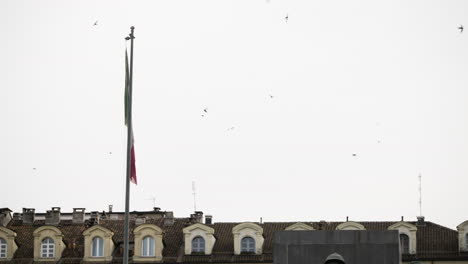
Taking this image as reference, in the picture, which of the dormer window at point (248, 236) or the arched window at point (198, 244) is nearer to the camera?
the dormer window at point (248, 236)

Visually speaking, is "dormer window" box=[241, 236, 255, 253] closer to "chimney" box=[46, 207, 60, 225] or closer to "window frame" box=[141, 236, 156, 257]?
"window frame" box=[141, 236, 156, 257]

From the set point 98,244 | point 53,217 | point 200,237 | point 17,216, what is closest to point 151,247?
point 200,237

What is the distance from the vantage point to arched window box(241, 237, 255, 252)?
7181 cm

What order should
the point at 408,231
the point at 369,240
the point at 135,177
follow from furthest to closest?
the point at 408,231, the point at 135,177, the point at 369,240

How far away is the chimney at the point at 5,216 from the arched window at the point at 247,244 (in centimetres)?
1595

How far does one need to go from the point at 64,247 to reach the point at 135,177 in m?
38.7

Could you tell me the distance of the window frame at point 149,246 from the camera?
72000 mm

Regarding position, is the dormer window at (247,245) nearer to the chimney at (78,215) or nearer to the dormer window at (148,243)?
the dormer window at (148,243)

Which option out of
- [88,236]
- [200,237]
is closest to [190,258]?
[200,237]

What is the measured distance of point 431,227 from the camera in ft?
239

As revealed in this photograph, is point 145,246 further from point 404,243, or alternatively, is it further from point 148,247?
point 404,243

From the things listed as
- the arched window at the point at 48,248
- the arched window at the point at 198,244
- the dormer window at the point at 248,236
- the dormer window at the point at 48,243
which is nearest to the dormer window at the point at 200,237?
the arched window at the point at 198,244

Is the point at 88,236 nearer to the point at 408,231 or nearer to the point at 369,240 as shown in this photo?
the point at 408,231

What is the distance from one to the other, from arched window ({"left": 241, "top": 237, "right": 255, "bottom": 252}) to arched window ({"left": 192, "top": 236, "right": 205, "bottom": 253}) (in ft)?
7.88
